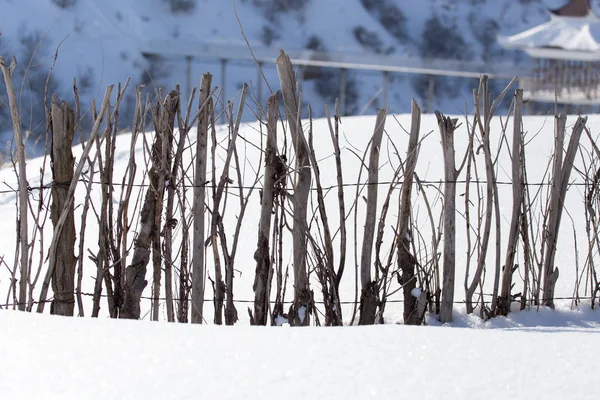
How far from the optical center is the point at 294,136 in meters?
2.38

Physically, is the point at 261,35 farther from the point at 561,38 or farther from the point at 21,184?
the point at 21,184

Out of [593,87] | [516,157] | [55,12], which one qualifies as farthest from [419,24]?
[516,157]

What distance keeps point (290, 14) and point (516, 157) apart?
2729cm

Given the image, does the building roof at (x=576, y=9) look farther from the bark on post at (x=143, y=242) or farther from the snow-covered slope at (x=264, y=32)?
the bark on post at (x=143, y=242)

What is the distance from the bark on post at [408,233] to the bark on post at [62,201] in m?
0.95

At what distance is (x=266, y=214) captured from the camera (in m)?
2.39

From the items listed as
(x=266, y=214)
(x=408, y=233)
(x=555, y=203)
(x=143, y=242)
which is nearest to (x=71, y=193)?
(x=143, y=242)

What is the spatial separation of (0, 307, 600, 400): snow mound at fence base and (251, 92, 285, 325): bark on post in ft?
2.05

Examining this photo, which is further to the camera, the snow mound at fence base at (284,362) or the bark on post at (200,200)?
the bark on post at (200,200)

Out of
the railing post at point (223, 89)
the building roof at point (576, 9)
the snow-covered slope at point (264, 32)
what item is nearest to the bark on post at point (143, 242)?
the railing post at point (223, 89)

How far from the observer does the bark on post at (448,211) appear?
2490 millimetres

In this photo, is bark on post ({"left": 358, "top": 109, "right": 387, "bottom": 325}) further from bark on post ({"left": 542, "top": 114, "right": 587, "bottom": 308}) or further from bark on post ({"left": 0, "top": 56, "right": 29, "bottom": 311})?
bark on post ({"left": 0, "top": 56, "right": 29, "bottom": 311})

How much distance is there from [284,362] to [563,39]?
17046 mm

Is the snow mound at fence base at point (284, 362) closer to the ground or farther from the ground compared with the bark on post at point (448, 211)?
closer to the ground
